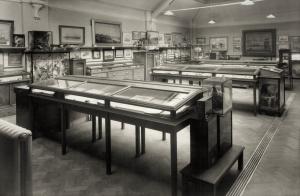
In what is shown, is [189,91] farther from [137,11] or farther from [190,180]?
[137,11]

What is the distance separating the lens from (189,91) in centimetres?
330

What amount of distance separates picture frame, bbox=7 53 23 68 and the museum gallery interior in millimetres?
29

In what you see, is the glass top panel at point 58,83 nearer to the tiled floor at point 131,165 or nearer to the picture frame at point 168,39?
the tiled floor at point 131,165

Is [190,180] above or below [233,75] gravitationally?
below

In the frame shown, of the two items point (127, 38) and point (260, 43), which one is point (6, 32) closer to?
point (127, 38)

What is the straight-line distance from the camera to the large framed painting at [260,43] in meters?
14.4

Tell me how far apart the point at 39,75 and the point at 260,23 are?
12249 mm

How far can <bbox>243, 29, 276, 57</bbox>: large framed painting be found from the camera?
47.3ft

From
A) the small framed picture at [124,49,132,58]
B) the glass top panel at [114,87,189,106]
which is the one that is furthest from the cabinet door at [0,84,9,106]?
the small framed picture at [124,49,132,58]

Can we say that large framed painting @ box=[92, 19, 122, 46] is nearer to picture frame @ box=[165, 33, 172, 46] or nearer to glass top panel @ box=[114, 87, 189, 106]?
picture frame @ box=[165, 33, 172, 46]

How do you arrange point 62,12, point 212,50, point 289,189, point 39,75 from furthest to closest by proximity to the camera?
1. point 212,50
2. point 62,12
3. point 39,75
4. point 289,189

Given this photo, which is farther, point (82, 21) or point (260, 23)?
point (260, 23)

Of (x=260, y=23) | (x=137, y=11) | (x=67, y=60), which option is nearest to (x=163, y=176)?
(x=67, y=60)

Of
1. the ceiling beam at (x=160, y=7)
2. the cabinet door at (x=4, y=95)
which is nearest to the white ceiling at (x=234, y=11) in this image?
the ceiling beam at (x=160, y=7)
